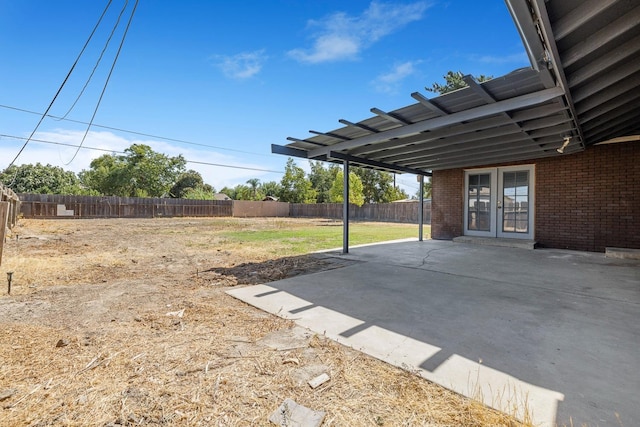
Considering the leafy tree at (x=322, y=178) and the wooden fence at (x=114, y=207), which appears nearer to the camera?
the wooden fence at (x=114, y=207)

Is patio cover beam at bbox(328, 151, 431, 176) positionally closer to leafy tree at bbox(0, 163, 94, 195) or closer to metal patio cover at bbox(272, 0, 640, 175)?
metal patio cover at bbox(272, 0, 640, 175)

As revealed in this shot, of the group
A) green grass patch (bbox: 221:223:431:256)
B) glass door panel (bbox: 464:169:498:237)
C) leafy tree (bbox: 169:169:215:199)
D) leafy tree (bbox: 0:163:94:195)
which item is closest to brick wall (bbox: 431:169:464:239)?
glass door panel (bbox: 464:169:498:237)

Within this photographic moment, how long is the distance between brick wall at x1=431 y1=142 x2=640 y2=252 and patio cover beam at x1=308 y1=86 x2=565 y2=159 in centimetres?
494

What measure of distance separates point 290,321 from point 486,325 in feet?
5.87

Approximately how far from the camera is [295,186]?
34.7 m

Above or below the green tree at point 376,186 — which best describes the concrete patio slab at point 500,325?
below

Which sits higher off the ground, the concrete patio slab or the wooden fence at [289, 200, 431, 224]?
the wooden fence at [289, 200, 431, 224]

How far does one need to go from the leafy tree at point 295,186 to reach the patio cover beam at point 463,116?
92.6ft

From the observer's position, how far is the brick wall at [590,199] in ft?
20.7

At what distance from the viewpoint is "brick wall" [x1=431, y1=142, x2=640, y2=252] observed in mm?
6312

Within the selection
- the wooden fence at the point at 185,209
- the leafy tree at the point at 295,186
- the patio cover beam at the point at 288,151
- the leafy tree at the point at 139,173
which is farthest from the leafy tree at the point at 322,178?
the patio cover beam at the point at 288,151

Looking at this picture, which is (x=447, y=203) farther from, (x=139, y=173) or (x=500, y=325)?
(x=139, y=173)

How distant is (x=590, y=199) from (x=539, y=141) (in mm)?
2524

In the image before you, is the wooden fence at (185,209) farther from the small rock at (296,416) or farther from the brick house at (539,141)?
the small rock at (296,416)
